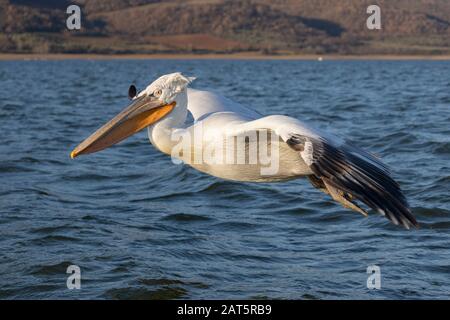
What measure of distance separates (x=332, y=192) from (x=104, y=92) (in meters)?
31.2

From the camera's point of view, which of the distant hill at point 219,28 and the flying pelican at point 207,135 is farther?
the distant hill at point 219,28

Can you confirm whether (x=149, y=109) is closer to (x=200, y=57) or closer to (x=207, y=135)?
(x=207, y=135)

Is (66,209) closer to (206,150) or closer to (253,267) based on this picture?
(253,267)

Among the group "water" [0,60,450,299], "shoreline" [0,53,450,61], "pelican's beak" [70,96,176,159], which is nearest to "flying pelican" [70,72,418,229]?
"pelican's beak" [70,96,176,159]

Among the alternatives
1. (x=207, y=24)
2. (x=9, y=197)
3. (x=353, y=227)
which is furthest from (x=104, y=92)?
(x=207, y=24)

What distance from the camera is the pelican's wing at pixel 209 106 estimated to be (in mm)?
7172

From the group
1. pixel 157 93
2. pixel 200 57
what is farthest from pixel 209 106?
pixel 200 57

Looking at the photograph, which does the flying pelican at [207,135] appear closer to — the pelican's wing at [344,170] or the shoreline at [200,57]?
the pelican's wing at [344,170]

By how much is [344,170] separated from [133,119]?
1.93 m

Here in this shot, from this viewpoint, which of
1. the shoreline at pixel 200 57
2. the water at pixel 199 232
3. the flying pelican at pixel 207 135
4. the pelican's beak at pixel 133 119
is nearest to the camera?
the flying pelican at pixel 207 135

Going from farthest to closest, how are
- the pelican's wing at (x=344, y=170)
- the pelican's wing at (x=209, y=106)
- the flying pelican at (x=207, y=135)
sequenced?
the pelican's wing at (x=209, y=106) < the flying pelican at (x=207, y=135) < the pelican's wing at (x=344, y=170)

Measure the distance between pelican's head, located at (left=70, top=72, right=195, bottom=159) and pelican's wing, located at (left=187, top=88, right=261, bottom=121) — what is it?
390 mm

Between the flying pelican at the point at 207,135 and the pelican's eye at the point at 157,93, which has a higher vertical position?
the pelican's eye at the point at 157,93

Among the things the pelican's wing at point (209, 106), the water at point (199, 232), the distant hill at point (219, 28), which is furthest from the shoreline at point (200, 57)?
the pelican's wing at point (209, 106)
